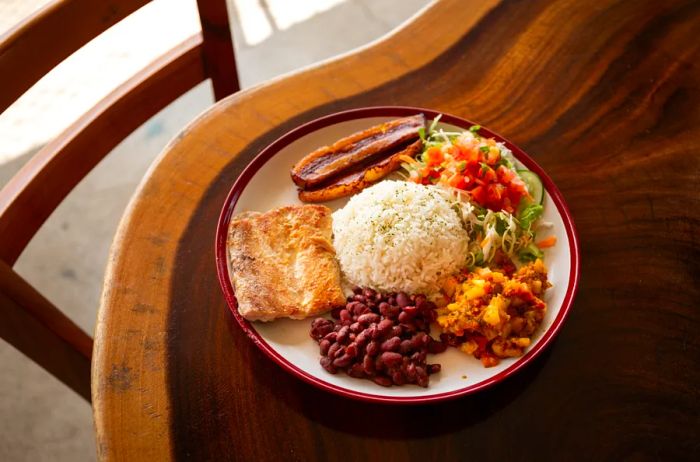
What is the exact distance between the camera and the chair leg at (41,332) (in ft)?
6.78

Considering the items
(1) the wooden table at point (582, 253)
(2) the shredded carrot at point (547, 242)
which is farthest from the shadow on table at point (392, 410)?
(2) the shredded carrot at point (547, 242)

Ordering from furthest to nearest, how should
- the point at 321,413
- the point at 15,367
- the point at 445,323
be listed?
the point at 15,367 → the point at 445,323 → the point at 321,413

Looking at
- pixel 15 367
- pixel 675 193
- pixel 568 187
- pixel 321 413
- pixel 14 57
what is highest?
pixel 14 57

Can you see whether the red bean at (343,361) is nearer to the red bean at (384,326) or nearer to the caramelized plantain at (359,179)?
the red bean at (384,326)

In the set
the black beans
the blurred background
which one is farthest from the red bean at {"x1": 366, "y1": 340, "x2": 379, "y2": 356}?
the blurred background

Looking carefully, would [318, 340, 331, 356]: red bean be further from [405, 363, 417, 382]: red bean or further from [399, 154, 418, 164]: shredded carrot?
[399, 154, 418, 164]: shredded carrot

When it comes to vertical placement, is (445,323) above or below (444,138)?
below

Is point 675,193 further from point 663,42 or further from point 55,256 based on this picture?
point 55,256

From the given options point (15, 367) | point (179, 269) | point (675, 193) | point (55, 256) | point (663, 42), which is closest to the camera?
point (179, 269)

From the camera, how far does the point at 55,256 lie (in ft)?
13.0

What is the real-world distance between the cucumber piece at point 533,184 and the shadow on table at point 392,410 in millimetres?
648

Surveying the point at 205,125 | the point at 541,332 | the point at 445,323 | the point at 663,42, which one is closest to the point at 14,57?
the point at 205,125

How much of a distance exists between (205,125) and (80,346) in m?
1.00

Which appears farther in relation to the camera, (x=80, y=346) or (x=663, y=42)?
(x=663, y=42)
